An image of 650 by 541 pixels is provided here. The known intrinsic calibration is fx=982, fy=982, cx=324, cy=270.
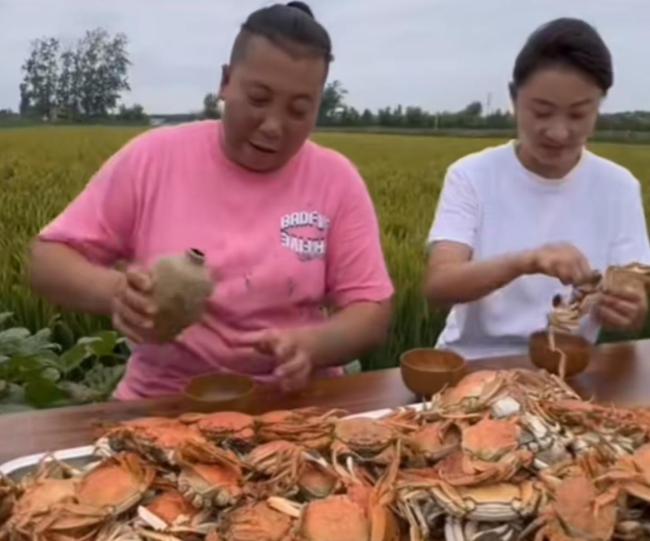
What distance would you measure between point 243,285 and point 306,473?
80 cm

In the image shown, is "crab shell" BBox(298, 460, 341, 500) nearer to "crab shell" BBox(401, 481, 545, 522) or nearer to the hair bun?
"crab shell" BBox(401, 481, 545, 522)

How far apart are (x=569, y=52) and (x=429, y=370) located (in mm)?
804

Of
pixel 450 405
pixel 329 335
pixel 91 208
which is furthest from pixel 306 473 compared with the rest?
pixel 91 208

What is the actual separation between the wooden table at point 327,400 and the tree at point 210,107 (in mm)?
621

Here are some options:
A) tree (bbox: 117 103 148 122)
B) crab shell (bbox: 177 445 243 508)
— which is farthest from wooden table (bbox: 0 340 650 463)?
tree (bbox: 117 103 148 122)

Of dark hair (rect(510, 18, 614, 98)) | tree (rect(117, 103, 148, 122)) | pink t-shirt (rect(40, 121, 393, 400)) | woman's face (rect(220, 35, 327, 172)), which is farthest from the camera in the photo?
→ tree (rect(117, 103, 148, 122))

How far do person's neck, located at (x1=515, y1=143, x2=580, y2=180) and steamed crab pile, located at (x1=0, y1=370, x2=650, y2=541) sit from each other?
1.11 m

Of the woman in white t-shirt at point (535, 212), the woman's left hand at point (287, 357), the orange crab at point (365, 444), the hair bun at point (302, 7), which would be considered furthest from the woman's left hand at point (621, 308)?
the orange crab at point (365, 444)

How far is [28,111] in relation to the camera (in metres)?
2.79

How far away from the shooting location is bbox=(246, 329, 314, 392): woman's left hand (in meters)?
1.58

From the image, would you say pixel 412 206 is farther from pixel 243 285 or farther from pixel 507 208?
pixel 243 285

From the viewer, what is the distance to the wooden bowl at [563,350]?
5.48 ft

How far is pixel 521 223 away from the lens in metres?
2.19

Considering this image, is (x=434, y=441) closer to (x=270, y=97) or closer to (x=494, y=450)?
(x=494, y=450)
